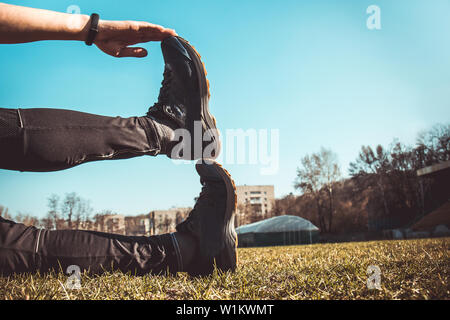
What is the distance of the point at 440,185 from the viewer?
17062 millimetres

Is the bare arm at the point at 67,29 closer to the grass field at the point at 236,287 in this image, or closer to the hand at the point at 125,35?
the hand at the point at 125,35

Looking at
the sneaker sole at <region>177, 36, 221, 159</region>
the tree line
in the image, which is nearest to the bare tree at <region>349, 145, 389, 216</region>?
the tree line

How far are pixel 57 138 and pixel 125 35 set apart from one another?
629mm

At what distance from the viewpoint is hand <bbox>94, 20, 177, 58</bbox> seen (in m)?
1.27

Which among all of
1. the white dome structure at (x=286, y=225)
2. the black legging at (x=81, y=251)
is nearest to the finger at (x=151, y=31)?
the black legging at (x=81, y=251)

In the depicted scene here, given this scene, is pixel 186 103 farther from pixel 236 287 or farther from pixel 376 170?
pixel 376 170

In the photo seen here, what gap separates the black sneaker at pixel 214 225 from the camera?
1.40 meters

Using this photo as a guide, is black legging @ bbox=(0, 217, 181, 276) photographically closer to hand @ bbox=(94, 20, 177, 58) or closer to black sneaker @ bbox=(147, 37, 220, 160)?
black sneaker @ bbox=(147, 37, 220, 160)

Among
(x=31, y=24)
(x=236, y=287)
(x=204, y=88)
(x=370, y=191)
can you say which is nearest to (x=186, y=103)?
(x=204, y=88)

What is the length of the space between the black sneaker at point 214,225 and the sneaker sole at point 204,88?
19cm

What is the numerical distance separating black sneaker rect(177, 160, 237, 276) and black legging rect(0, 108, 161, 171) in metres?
0.46

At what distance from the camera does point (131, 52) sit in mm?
1572
